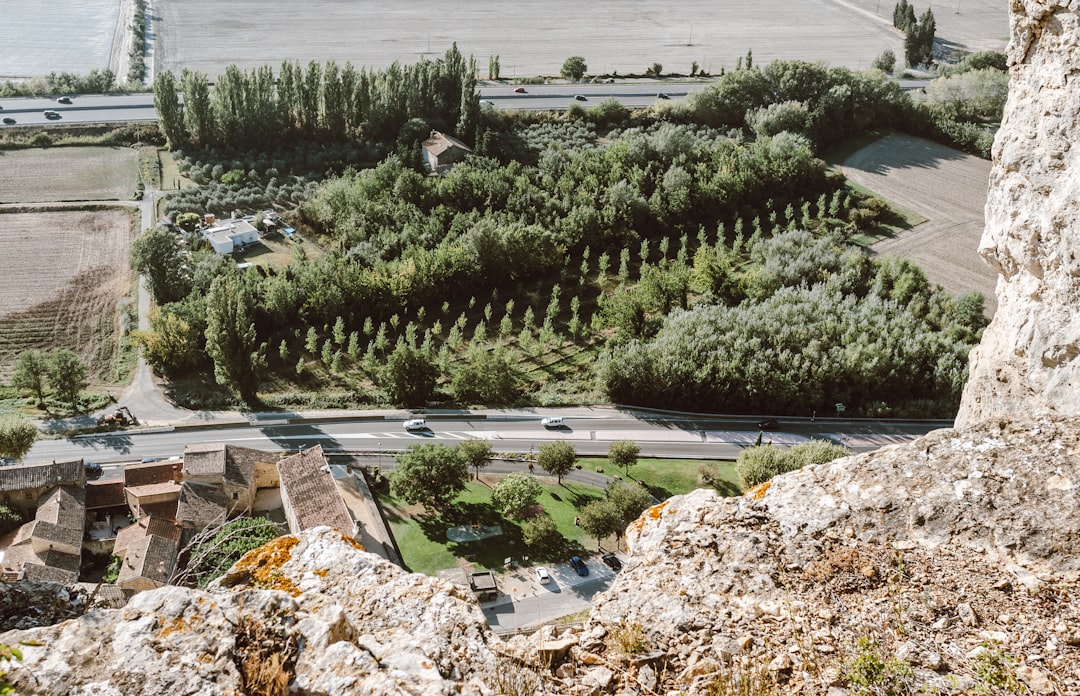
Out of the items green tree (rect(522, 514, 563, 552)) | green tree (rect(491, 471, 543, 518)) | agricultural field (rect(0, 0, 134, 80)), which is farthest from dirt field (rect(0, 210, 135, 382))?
agricultural field (rect(0, 0, 134, 80))

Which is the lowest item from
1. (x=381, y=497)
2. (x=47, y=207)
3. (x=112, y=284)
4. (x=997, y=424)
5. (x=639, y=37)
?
(x=381, y=497)

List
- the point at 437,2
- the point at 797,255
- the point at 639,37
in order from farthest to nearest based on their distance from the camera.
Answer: the point at 437,2 → the point at 639,37 → the point at 797,255

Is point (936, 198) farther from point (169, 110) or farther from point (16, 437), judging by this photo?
point (16, 437)

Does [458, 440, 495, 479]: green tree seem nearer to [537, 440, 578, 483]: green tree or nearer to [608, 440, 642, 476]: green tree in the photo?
[537, 440, 578, 483]: green tree

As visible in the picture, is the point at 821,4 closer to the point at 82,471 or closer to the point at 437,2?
the point at 437,2

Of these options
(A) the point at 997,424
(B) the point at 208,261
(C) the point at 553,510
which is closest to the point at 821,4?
(B) the point at 208,261

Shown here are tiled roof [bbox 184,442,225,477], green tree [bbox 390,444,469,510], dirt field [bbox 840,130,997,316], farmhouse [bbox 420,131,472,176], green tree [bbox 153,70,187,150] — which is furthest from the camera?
green tree [bbox 153,70,187,150]

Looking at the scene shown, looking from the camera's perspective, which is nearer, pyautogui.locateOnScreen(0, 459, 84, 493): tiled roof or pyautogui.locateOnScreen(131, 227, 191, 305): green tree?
pyautogui.locateOnScreen(0, 459, 84, 493): tiled roof
